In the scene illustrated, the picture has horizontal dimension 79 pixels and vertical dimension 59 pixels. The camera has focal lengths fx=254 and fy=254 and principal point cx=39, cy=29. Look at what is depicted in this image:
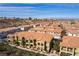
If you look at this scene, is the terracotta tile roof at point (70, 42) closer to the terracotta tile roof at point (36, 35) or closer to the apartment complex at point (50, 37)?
the apartment complex at point (50, 37)

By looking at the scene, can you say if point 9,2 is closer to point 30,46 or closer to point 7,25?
point 7,25

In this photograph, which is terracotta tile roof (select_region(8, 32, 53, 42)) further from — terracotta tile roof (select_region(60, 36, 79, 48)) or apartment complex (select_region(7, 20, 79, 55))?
terracotta tile roof (select_region(60, 36, 79, 48))

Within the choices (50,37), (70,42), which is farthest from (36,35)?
(70,42)

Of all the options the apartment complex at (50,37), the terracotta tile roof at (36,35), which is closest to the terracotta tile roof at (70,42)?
the apartment complex at (50,37)

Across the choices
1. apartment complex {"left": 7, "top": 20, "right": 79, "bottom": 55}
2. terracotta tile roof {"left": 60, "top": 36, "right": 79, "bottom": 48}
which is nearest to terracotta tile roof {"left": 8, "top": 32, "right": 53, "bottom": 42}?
apartment complex {"left": 7, "top": 20, "right": 79, "bottom": 55}

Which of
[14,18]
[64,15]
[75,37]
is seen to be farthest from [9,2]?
[75,37]

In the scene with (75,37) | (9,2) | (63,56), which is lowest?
(63,56)

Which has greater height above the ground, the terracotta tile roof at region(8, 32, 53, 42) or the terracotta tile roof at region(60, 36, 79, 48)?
the terracotta tile roof at region(8, 32, 53, 42)

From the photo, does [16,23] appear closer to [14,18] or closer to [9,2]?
[14,18]

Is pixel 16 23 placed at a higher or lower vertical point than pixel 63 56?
higher
